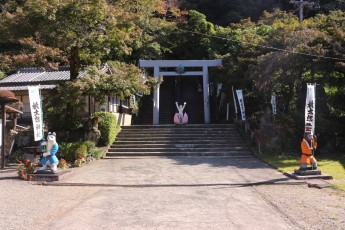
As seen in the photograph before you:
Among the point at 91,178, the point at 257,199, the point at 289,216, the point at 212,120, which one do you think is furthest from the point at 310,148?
the point at 212,120

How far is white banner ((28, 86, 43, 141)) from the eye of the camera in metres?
11.6

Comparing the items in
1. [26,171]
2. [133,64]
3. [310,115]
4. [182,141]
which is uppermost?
[133,64]

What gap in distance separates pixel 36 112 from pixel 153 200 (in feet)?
19.0

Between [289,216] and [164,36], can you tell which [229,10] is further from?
[289,216]

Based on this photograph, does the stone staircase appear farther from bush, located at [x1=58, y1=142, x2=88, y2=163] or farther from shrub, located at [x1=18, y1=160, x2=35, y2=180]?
shrub, located at [x1=18, y1=160, x2=35, y2=180]

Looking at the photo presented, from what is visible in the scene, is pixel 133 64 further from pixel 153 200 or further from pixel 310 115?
pixel 153 200

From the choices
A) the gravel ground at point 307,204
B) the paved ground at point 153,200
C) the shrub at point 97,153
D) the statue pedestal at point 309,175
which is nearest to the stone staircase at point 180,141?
the shrub at point 97,153

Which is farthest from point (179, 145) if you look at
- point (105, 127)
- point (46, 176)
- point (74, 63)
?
point (46, 176)

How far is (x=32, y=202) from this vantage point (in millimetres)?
7805

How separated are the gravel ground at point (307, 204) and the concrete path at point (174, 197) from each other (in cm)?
21

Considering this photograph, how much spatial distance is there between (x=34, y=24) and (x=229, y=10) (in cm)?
2918

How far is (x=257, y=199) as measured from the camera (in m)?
8.11

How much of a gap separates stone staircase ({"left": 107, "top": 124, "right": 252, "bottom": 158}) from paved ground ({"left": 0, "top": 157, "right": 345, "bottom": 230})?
12.7ft

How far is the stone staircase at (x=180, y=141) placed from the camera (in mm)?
17188
